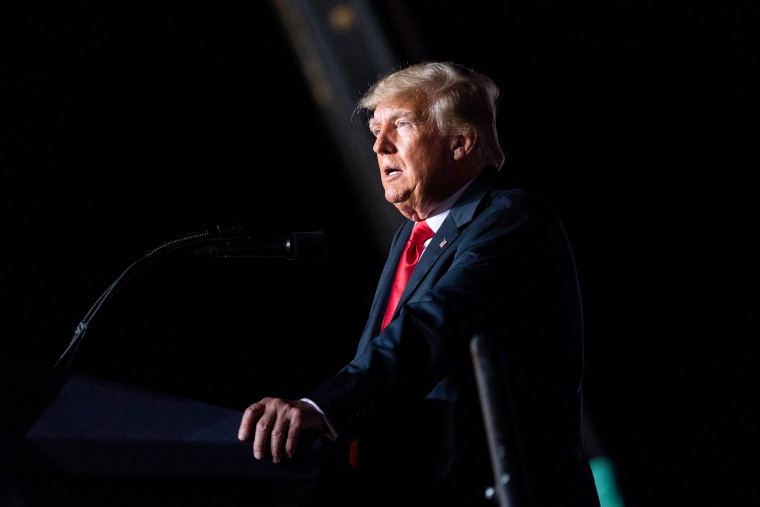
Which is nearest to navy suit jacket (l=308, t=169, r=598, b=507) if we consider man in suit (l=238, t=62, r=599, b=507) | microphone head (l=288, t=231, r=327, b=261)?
man in suit (l=238, t=62, r=599, b=507)

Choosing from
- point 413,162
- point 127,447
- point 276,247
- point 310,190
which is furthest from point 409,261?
point 310,190

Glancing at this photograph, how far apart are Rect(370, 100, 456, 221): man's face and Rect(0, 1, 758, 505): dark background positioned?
1.05 m

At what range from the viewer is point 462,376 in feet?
4.64

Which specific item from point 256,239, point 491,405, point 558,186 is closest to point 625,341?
point 558,186

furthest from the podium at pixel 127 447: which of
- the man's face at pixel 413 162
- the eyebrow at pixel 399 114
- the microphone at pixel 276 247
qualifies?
the eyebrow at pixel 399 114

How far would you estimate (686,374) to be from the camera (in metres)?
2.66

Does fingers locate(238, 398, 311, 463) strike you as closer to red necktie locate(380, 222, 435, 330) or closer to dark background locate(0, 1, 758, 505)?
red necktie locate(380, 222, 435, 330)

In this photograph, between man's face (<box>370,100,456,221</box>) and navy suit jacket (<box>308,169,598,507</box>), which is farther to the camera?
man's face (<box>370,100,456,221</box>)

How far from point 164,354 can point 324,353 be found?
2.18ft

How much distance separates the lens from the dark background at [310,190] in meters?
2.63

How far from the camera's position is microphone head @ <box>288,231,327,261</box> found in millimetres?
1643

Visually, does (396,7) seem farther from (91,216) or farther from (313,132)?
(91,216)

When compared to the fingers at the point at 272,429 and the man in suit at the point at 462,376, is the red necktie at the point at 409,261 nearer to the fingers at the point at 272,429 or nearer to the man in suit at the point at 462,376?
the man in suit at the point at 462,376

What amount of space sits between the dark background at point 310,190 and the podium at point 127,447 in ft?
5.99
